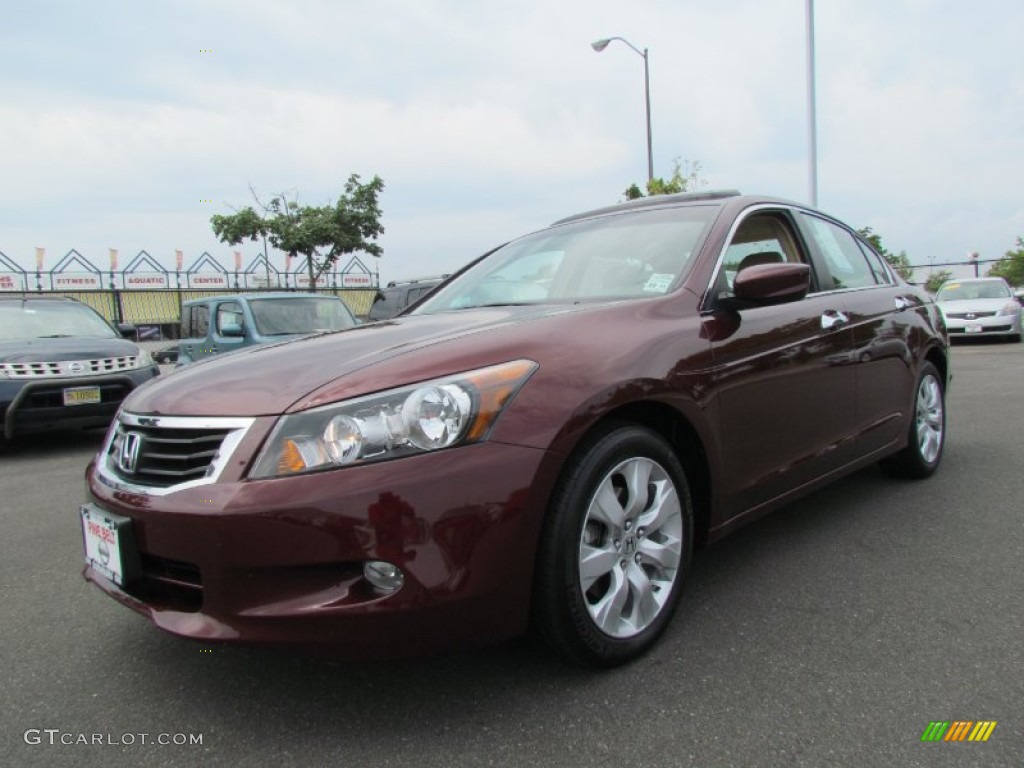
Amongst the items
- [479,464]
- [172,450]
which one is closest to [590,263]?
[479,464]

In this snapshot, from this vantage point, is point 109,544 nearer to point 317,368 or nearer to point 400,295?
point 317,368

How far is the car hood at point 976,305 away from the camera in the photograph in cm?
1516

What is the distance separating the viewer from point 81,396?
6.29m

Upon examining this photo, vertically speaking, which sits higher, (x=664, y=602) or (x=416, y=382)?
(x=416, y=382)

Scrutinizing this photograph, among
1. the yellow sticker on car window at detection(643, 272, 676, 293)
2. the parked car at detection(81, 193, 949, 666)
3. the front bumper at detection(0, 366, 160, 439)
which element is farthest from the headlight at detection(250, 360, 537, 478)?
the front bumper at detection(0, 366, 160, 439)

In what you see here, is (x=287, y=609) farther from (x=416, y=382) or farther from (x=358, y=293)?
(x=358, y=293)

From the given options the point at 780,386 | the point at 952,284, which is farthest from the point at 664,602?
the point at 952,284

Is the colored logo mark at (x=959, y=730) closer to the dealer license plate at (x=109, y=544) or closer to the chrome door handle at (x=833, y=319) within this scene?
the chrome door handle at (x=833, y=319)

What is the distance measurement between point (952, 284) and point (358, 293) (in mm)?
27031

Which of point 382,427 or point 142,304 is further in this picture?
point 142,304

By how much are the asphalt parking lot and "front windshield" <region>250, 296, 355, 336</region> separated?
5.59 metres

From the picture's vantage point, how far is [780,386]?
112 inches

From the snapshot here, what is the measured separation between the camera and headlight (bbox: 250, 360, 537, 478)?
1838mm

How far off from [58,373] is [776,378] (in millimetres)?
5889
